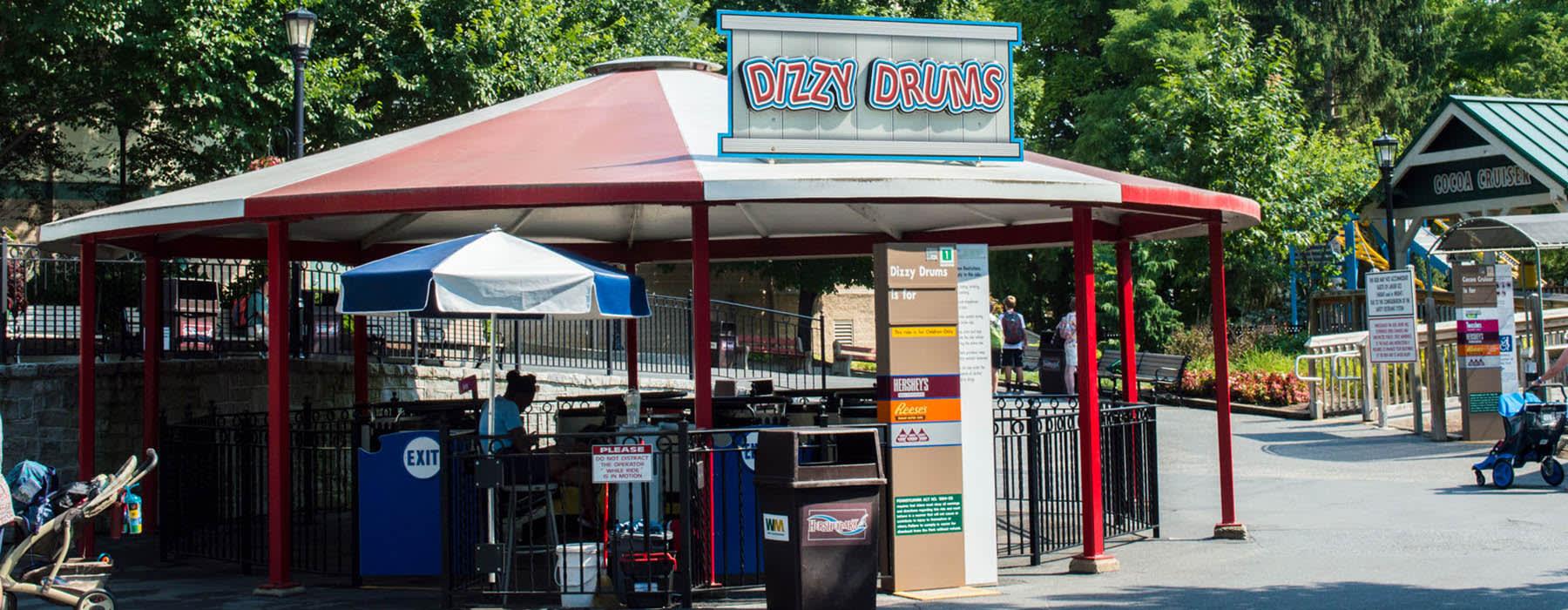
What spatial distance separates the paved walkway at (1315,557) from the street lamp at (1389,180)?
356 inches

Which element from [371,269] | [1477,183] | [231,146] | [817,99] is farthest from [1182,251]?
[371,269]

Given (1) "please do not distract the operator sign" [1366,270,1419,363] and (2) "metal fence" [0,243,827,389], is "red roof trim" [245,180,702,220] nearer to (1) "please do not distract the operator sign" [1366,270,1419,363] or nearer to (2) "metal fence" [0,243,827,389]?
(2) "metal fence" [0,243,827,389]

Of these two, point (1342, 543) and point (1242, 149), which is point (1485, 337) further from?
point (1242, 149)

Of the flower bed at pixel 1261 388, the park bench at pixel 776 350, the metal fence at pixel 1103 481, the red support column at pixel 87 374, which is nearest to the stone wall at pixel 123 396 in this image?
the red support column at pixel 87 374

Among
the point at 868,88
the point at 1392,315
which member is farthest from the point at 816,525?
the point at 1392,315

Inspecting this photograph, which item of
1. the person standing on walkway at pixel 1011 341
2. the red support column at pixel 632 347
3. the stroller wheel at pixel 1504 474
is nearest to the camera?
the stroller wheel at pixel 1504 474

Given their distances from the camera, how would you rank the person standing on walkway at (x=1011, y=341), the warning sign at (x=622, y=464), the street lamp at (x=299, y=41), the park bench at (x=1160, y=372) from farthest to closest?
the person standing on walkway at (x=1011, y=341) → the park bench at (x=1160, y=372) → the street lamp at (x=299, y=41) → the warning sign at (x=622, y=464)

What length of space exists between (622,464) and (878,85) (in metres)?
3.12

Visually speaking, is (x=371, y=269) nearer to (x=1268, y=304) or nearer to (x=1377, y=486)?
(x=1377, y=486)

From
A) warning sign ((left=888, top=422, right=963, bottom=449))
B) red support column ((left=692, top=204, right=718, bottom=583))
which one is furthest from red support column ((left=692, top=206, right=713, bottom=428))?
warning sign ((left=888, top=422, right=963, bottom=449))

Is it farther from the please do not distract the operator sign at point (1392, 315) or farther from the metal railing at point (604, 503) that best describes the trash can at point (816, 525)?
the please do not distract the operator sign at point (1392, 315)

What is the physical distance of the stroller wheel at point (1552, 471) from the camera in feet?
45.4

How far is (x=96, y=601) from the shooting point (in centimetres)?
873

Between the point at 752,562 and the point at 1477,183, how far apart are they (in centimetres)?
1854
